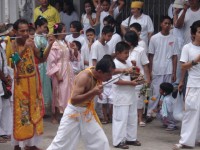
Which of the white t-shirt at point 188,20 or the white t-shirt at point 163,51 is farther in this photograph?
the white t-shirt at point 163,51

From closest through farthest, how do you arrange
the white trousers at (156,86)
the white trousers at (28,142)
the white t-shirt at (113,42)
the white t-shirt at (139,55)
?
1. the white trousers at (28,142)
2. the white t-shirt at (139,55)
3. the white trousers at (156,86)
4. the white t-shirt at (113,42)

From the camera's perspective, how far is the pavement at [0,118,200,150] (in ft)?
28.5

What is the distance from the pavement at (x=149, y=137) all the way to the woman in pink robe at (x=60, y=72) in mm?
435

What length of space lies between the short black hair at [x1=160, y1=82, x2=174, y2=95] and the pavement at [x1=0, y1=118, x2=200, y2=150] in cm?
66

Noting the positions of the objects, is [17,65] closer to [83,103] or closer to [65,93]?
[83,103]

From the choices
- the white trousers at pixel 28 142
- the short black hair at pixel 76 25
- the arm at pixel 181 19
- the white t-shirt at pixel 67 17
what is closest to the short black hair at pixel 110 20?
the short black hair at pixel 76 25

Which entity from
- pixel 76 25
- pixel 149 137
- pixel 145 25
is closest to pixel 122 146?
pixel 149 137

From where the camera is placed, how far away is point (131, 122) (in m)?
8.79

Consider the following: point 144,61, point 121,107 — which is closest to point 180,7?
point 144,61

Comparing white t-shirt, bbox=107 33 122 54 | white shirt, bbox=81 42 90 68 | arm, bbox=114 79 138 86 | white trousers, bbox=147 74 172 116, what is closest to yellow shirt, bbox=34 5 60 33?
white shirt, bbox=81 42 90 68

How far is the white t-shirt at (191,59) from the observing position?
332 inches

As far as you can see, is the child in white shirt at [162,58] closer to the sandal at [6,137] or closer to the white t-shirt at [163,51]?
the white t-shirt at [163,51]

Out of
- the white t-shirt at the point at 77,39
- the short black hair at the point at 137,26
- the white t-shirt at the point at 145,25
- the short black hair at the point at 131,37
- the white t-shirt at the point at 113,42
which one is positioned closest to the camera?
the short black hair at the point at 131,37

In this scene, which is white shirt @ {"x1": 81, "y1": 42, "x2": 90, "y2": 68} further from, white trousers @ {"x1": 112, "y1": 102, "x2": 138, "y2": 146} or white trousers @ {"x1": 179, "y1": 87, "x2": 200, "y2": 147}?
white trousers @ {"x1": 179, "y1": 87, "x2": 200, "y2": 147}
